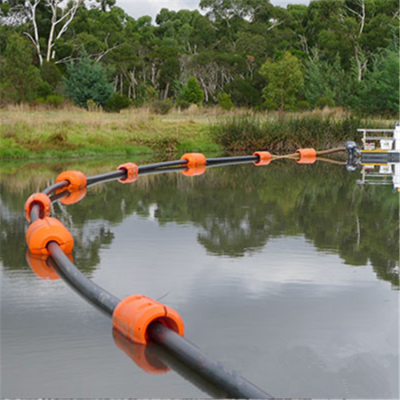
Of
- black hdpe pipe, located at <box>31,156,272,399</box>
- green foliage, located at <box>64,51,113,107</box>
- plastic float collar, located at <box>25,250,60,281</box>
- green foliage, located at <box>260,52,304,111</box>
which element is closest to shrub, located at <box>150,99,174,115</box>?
green foliage, located at <box>64,51,113,107</box>

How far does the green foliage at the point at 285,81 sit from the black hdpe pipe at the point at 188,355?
33.1m

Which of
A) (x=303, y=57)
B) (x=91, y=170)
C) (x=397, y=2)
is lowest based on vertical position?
(x=91, y=170)

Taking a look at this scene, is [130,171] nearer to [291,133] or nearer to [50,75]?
[291,133]

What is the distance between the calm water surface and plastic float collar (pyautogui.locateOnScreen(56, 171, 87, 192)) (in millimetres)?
889

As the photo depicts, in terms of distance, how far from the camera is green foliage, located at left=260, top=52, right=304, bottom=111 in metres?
36.4

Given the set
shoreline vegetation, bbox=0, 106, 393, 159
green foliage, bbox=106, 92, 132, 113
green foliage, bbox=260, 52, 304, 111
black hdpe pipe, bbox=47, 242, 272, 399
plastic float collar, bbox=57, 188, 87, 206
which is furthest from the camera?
green foliage, bbox=260, 52, 304, 111

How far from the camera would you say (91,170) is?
496 inches

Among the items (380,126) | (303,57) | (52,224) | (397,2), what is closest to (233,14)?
(303,57)

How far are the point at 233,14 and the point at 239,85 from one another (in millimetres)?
15689

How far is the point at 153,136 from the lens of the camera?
59.9ft

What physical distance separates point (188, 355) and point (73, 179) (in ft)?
22.1

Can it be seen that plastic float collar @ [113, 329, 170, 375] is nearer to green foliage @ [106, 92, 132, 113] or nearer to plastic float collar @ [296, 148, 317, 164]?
plastic float collar @ [296, 148, 317, 164]

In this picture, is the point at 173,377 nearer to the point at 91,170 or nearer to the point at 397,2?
the point at 91,170

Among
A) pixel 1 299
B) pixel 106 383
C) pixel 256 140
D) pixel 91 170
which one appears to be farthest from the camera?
pixel 256 140
